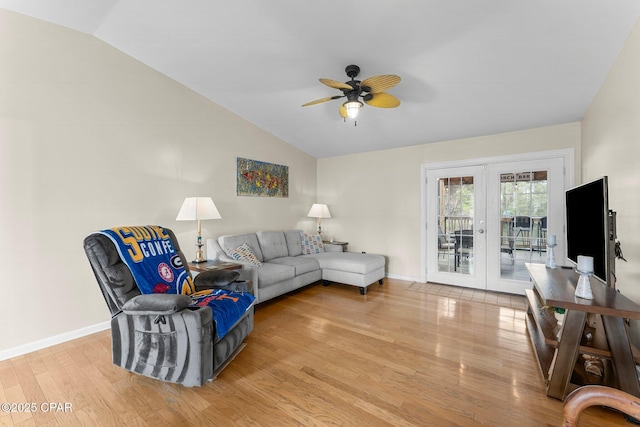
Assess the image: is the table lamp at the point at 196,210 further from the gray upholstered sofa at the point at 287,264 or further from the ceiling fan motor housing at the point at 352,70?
the ceiling fan motor housing at the point at 352,70

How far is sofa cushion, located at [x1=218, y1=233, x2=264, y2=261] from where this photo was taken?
3562mm

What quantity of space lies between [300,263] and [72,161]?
2.67 meters

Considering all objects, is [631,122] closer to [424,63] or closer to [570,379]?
[424,63]

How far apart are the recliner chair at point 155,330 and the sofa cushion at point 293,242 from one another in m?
2.48

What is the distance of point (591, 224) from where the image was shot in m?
1.96

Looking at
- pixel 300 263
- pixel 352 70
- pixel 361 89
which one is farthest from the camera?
pixel 300 263

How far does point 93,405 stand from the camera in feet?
5.52

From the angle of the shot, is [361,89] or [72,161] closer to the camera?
[361,89]

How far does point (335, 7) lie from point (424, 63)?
974 millimetres

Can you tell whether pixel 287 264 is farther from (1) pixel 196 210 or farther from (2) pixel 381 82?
(2) pixel 381 82

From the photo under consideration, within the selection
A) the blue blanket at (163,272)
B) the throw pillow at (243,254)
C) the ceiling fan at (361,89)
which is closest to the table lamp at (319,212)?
the throw pillow at (243,254)

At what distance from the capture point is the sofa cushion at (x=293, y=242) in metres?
4.45

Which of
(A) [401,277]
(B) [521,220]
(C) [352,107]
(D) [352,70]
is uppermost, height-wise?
(D) [352,70]

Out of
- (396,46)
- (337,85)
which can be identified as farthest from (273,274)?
(396,46)
